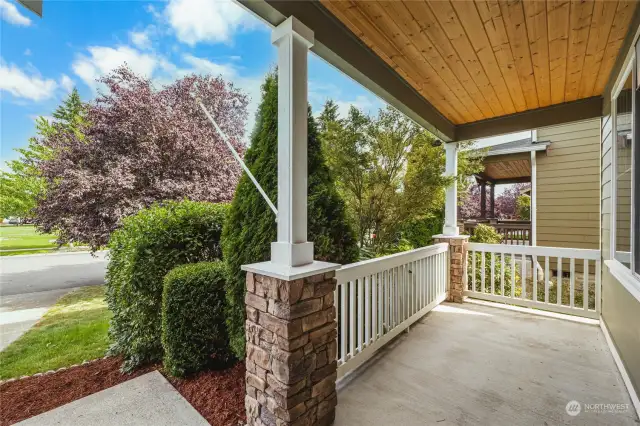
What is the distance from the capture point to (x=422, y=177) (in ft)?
12.2

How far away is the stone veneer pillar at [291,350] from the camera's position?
4.96 feet

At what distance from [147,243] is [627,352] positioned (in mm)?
4126

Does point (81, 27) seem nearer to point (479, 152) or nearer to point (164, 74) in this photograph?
point (164, 74)

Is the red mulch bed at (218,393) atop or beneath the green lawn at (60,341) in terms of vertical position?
atop

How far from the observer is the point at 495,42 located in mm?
2238

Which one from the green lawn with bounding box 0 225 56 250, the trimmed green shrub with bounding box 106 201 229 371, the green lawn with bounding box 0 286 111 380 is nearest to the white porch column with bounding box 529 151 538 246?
the trimmed green shrub with bounding box 106 201 229 371

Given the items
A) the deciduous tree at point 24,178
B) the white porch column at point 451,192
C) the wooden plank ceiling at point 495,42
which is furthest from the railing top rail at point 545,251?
the deciduous tree at point 24,178

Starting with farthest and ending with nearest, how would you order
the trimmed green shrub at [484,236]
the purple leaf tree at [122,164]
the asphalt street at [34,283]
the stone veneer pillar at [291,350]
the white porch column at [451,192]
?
the trimmed green shrub at [484,236] < the purple leaf tree at [122,164] < the asphalt street at [34,283] < the white porch column at [451,192] < the stone veneer pillar at [291,350]

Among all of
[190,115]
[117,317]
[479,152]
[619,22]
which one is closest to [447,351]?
[619,22]

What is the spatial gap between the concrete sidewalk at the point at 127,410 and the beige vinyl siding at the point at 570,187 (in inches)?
289

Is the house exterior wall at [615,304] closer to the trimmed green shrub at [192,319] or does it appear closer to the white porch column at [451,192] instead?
the white porch column at [451,192]

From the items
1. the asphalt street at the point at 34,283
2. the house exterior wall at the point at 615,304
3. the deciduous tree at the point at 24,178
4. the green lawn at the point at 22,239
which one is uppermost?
the deciduous tree at the point at 24,178

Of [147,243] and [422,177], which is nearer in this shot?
[147,243]

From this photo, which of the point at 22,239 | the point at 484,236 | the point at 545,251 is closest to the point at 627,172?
the point at 545,251
